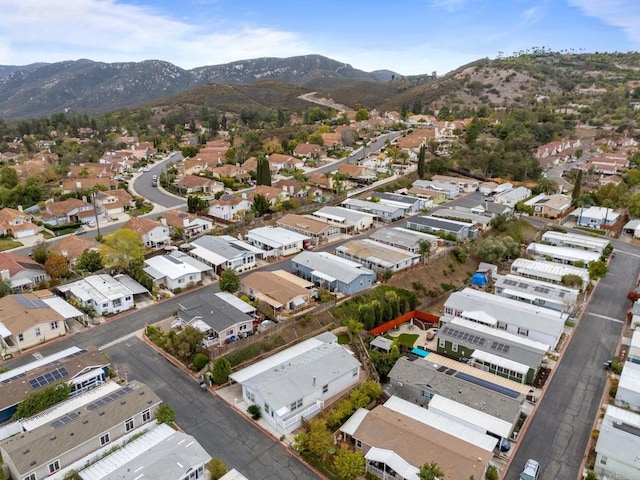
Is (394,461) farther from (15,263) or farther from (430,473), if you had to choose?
(15,263)

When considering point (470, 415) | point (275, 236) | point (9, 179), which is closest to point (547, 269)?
point (470, 415)

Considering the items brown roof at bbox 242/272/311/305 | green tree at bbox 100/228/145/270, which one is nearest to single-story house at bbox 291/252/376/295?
brown roof at bbox 242/272/311/305

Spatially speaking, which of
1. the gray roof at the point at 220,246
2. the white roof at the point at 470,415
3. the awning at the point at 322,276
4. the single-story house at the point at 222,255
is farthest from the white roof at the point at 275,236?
the white roof at the point at 470,415

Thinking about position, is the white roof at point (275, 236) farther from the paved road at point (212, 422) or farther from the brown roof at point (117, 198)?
the brown roof at point (117, 198)

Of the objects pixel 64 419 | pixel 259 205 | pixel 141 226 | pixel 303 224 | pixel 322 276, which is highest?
pixel 259 205

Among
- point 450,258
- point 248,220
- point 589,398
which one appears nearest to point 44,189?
point 248,220

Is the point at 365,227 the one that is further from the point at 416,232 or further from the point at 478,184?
the point at 478,184

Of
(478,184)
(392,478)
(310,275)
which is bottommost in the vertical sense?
(392,478)
